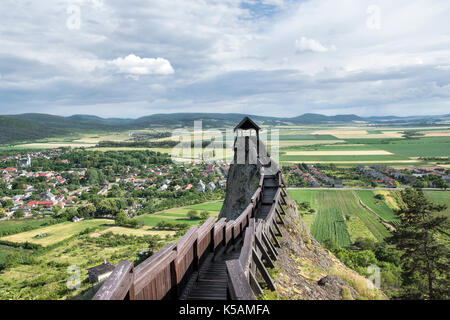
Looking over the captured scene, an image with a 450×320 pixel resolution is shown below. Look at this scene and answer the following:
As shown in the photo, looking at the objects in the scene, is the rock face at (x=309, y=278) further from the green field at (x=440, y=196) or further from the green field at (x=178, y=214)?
the green field at (x=440, y=196)

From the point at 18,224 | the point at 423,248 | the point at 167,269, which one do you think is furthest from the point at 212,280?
the point at 18,224

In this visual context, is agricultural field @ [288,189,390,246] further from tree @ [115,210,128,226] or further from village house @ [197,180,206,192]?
tree @ [115,210,128,226]

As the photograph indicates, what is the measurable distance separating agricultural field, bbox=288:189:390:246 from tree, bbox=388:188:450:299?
27.8 meters

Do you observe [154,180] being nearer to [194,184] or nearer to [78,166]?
[194,184]

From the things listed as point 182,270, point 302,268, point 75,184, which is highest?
point 182,270

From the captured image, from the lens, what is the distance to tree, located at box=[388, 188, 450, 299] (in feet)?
53.2

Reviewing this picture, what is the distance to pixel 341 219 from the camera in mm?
54406

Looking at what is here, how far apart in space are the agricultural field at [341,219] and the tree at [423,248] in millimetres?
27786

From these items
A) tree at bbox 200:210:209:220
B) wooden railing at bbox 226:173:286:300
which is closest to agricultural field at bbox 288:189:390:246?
tree at bbox 200:210:209:220

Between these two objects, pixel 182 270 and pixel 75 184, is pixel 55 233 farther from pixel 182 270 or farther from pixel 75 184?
pixel 182 270

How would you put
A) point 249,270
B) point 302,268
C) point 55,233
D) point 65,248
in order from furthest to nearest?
1. point 55,233
2. point 65,248
3. point 302,268
4. point 249,270

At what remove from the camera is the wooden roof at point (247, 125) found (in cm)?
1938

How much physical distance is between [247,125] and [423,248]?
13.8 m

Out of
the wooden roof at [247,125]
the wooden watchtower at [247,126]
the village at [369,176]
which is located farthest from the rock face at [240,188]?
the village at [369,176]
